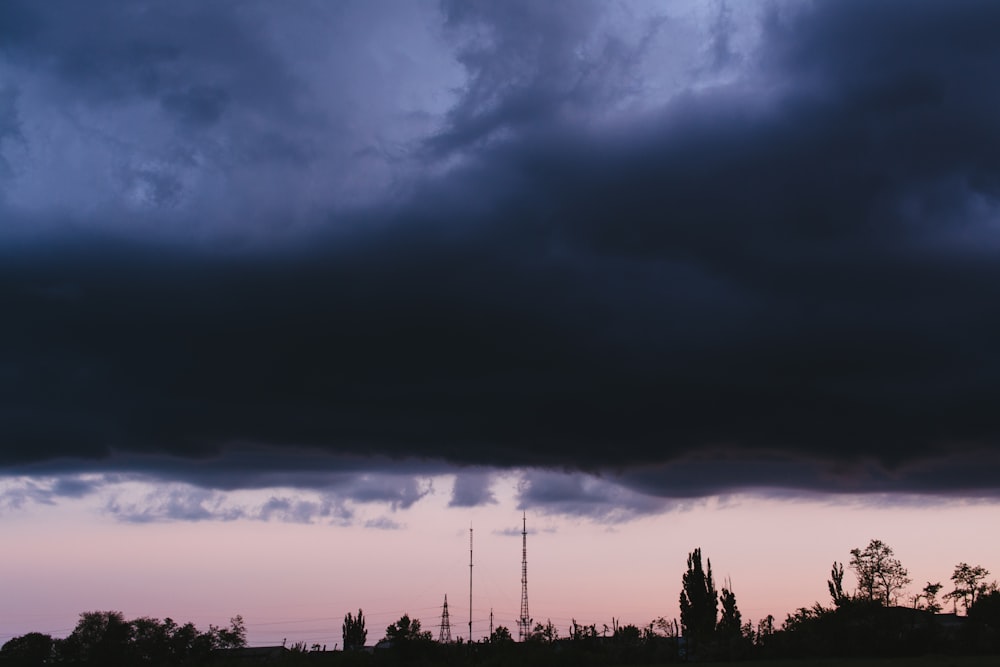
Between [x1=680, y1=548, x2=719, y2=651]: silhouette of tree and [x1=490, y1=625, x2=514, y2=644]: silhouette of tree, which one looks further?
[x1=680, y1=548, x2=719, y2=651]: silhouette of tree

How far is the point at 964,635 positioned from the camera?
4400 inches

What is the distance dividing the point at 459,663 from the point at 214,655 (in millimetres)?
103497

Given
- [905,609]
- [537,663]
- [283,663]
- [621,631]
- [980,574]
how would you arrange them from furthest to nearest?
[980,574], [621,631], [905,609], [283,663], [537,663]

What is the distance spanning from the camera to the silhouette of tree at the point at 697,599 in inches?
6289

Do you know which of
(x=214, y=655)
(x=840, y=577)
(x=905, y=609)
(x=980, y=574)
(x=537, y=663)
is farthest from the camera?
(x=214, y=655)

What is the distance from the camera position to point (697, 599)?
163500 millimetres

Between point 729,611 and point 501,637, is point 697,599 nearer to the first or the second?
point 729,611

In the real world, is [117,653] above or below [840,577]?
below

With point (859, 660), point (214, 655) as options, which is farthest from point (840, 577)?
point (214, 655)

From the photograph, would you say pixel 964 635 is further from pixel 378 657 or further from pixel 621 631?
pixel 378 657

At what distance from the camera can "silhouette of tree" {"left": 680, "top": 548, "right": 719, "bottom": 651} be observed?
160 metres

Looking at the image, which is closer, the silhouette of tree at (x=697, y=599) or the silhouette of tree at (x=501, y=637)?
the silhouette of tree at (x=501, y=637)

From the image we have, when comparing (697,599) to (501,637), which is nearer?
(501,637)

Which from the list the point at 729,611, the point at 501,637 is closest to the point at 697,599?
the point at 729,611
